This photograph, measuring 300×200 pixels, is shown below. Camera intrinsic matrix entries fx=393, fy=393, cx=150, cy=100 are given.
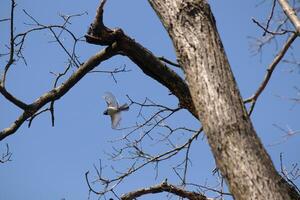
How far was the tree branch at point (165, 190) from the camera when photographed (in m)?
3.77

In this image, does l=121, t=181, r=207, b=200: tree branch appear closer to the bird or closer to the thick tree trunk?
the bird

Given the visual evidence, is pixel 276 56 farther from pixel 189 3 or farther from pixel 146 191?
pixel 146 191

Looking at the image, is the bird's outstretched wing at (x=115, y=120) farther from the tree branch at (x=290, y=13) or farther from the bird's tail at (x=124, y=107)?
the tree branch at (x=290, y=13)

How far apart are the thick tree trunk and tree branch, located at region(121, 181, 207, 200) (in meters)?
1.89

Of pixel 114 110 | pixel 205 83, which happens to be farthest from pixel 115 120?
pixel 205 83

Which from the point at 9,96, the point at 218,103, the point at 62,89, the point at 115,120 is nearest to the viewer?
the point at 218,103

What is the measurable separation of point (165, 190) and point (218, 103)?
83.5 inches

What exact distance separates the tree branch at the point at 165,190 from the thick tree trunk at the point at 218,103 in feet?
6.22

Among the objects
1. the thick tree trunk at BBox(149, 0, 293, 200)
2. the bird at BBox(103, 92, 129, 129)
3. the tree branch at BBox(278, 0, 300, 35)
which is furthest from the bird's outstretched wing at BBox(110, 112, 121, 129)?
the tree branch at BBox(278, 0, 300, 35)

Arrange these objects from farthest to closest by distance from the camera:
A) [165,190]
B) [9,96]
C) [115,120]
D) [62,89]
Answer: [165,190] < [115,120] < [62,89] < [9,96]

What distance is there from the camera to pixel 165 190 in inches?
153

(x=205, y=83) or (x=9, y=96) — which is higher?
(x=9, y=96)

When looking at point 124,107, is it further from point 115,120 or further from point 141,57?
point 141,57

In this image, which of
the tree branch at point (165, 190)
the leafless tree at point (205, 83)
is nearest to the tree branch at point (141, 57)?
the leafless tree at point (205, 83)
